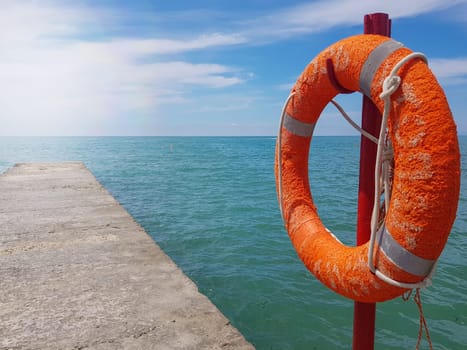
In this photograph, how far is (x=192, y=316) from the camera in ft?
8.84

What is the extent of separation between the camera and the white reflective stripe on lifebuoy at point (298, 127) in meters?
2.36

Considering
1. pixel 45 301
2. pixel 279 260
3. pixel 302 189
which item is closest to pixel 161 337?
pixel 45 301

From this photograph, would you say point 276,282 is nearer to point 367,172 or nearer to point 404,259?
point 367,172

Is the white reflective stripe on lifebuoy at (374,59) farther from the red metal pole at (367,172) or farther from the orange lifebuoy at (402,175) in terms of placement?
the red metal pole at (367,172)

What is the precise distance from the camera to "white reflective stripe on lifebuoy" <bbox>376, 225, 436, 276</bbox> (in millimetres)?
1602

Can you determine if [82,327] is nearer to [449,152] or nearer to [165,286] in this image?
[165,286]

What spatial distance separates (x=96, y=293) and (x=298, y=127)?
82.0 inches

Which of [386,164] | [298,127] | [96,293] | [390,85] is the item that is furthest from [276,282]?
[390,85]

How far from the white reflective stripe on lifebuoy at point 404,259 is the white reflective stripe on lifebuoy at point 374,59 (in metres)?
0.72

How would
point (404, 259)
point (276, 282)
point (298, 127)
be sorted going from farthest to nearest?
point (276, 282) → point (298, 127) → point (404, 259)

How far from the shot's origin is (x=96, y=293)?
3.05 m

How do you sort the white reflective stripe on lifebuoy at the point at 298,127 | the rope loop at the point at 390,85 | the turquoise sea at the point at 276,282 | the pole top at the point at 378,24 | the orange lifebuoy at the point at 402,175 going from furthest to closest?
the turquoise sea at the point at 276,282
the white reflective stripe on lifebuoy at the point at 298,127
the pole top at the point at 378,24
the rope loop at the point at 390,85
the orange lifebuoy at the point at 402,175

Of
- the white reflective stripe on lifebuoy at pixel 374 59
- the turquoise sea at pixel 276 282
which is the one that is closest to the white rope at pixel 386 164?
the white reflective stripe on lifebuoy at pixel 374 59

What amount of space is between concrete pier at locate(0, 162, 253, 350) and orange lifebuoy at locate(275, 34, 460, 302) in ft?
3.01
